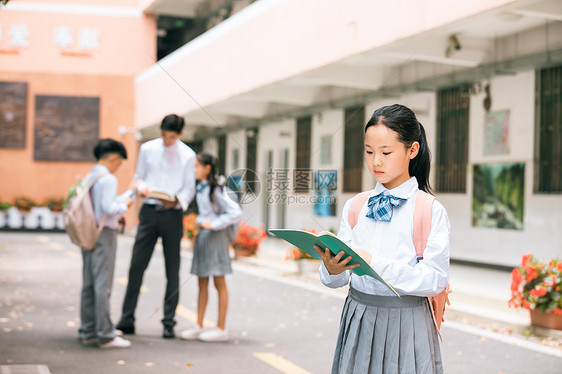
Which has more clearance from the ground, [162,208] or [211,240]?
[162,208]

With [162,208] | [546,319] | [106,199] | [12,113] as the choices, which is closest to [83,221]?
[106,199]

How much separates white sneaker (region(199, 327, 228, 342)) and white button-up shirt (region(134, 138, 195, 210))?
1.13 meters

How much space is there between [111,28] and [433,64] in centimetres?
1766

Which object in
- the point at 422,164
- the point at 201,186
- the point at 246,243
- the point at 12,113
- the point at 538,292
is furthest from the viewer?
the point at 12,113

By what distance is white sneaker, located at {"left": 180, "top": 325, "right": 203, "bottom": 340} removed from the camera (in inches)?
265

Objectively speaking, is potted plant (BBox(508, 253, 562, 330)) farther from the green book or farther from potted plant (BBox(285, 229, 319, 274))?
potted plant (BBox(285, 229, 319, 274))

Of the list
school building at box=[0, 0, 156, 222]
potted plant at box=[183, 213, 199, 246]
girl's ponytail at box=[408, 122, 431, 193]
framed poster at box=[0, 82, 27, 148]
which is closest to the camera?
girl's ponytail at box=[408, 122, 431, 193]

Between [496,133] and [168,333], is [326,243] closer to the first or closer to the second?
[168,333]

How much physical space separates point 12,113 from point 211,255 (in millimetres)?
23216

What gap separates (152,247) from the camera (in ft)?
22.8

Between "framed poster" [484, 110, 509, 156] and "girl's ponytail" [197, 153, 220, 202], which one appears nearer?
"girl's ponytail" [197, 153, 220, 202]

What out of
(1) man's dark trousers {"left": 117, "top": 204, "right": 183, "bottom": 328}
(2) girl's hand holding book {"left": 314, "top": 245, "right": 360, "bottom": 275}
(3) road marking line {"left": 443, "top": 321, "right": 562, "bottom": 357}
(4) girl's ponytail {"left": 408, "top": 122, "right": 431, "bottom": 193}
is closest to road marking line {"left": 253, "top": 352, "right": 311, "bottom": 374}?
(1) man's dark trousers {"left": 117, "top": 204, "right": 183, "bottom": 328}

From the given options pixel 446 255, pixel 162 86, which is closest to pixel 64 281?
pixel 446 255

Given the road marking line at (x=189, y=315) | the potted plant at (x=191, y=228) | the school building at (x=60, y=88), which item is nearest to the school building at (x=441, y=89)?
the road marking line at (x=189, y=315)
